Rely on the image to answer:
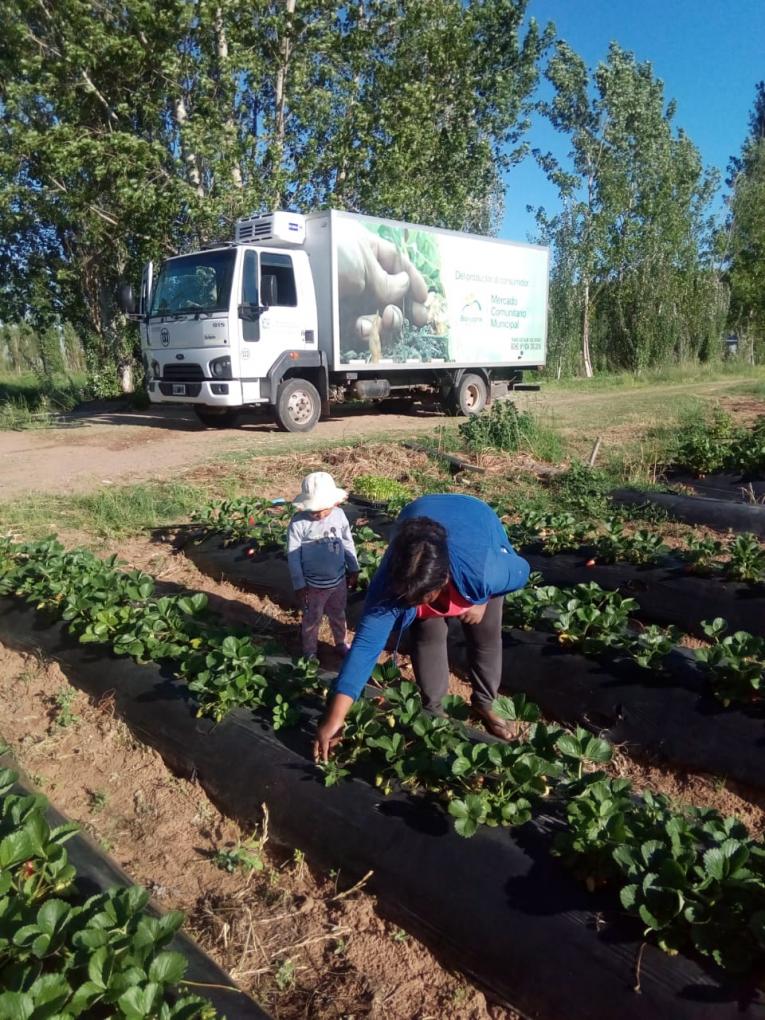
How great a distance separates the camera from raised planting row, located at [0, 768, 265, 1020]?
1.79m

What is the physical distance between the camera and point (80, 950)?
195 cm

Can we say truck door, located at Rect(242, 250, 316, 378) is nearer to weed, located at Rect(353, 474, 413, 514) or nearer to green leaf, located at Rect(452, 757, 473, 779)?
weed, located at Rect(353, 474, 413, 514)

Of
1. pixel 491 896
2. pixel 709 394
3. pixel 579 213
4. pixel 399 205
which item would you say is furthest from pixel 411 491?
pixel 579 213

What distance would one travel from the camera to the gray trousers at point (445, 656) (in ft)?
11.4

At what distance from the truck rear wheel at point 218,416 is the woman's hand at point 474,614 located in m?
10.2

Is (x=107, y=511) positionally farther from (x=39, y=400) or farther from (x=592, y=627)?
(x=39, y=400)

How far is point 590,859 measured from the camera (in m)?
2.36

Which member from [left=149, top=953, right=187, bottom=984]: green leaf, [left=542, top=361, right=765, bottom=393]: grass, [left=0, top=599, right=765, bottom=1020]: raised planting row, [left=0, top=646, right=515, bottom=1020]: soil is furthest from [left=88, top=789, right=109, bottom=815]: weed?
[left=542, top=361, right=765, bottom=393]: grass

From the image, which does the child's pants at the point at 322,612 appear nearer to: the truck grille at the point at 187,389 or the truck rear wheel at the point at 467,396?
the truck grille at the point at 187,389

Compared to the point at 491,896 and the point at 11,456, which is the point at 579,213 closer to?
the point at 11,456

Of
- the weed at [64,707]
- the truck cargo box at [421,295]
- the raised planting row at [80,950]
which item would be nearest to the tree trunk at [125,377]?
the truck cargo box at [421,295]

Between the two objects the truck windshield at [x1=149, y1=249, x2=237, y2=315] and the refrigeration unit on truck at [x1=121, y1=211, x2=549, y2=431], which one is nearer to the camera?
the truck windshield at [x1=149, y1=249, x2=237, y2=315]

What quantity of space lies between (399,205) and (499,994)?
16929mm

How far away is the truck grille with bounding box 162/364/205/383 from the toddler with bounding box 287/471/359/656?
25.6 feet
